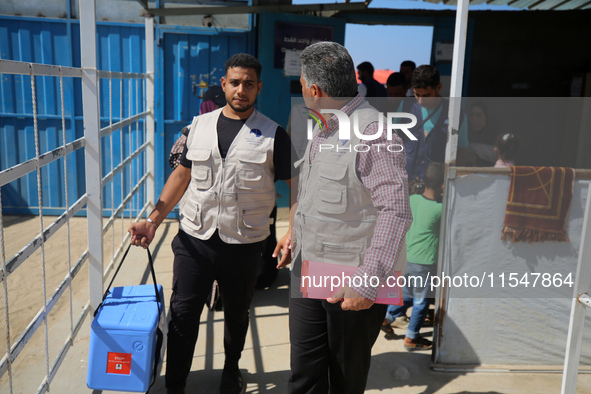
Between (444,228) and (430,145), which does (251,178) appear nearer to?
(444,228)

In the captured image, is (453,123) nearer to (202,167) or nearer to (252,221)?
(252,221)

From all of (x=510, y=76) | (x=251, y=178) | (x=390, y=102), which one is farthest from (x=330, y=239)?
(x=510, y=76)

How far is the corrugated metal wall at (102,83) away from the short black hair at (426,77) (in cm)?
309

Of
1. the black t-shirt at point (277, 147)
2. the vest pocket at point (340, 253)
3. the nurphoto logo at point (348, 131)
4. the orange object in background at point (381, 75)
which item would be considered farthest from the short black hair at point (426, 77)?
the orange object in background at point (381, 75)

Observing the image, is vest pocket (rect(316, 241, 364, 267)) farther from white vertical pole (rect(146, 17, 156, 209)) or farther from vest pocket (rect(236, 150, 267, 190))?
white vertical pole (rect(146, 17, 156, 209))

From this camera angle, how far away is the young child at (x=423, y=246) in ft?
11.5

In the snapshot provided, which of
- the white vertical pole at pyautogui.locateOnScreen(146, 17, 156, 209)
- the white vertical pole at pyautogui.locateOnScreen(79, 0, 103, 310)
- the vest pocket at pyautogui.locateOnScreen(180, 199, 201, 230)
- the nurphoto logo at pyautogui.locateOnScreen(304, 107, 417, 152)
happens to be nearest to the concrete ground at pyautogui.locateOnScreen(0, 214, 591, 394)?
the white vertical pole at pyautogui.locateOnScreen(79, 0, 103, 310)

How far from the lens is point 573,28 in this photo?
807 cm

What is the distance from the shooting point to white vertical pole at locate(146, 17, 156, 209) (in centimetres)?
592

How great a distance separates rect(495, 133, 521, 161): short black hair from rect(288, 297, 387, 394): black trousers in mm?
1929

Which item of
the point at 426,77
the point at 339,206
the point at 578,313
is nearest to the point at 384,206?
the point at 339,206

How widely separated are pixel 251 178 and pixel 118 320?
946 mm

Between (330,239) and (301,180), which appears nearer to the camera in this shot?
(330,239)

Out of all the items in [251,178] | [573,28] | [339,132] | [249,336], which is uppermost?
[573,28]
